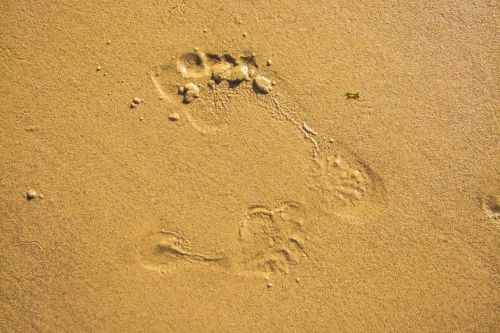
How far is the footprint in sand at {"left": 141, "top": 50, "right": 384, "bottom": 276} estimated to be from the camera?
1.82 m

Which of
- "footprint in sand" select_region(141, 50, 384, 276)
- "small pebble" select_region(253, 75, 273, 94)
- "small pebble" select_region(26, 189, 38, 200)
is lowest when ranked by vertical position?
"small pebble" select_region(26, 189, 38, 200)

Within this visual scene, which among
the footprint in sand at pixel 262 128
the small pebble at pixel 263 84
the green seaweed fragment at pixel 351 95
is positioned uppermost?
the green seaweed fragment at pixel 351 95

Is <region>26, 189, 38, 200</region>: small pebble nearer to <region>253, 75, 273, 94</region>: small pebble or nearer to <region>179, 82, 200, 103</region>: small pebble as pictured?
<region>179, 82, 200, 103</region>: small pebble

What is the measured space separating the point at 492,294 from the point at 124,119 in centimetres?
213

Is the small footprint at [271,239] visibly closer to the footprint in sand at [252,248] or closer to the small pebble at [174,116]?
the footprint in sand at [252,248]

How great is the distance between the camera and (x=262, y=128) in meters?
1.83

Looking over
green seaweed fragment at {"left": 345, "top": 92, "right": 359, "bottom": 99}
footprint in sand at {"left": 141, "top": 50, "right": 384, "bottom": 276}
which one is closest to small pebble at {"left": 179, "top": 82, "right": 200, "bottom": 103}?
footprint in sand at {"left": 141, "top": 50, "right": 384, "bottom": 276}

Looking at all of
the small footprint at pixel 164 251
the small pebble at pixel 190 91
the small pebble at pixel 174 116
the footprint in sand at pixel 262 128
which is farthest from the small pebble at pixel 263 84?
the small footprint at pixel 164 251

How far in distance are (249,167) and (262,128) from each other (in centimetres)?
21

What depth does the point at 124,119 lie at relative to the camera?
71.2 inches

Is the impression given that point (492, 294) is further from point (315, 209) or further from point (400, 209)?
point (315, 209)

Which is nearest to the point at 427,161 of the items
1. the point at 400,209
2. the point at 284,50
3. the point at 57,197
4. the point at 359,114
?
the point at 400,209

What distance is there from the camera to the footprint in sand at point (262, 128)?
1.82m

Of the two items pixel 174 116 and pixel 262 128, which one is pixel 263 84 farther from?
pixel 174 116
